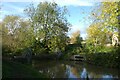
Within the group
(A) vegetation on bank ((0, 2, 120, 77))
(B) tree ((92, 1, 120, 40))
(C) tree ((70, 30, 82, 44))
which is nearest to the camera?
(B) tree ((92, 1, 120, 40))

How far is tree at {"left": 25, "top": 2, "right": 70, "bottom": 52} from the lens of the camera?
31.5 metres

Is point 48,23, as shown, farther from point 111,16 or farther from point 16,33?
point 111,16

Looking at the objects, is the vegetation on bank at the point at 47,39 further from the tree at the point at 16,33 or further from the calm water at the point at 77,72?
the calm water at the point at 77,72

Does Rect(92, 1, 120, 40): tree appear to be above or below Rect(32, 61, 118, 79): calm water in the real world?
above

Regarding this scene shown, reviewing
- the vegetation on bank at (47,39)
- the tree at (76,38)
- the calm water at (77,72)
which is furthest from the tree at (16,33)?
the tree at (76,38)

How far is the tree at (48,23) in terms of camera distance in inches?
1240

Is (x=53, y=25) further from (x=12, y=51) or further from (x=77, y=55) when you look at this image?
(x=12, y=51)

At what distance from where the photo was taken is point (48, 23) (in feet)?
105

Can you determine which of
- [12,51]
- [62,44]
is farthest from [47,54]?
[12,51]

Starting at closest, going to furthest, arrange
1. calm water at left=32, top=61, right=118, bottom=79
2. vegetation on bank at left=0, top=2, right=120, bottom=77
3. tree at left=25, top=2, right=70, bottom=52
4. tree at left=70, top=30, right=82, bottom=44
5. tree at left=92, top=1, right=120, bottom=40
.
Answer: tree at left=92, top=1, right=120, bottom=40, calm water at left=32, top=61, right=118, bottom=79, vegetation on bank at left=0, top=2, right=120, bottom=77, tree at left=25, top=2, right=70, bottom=52, tree at left=70, top=30, right=82, bottom=44

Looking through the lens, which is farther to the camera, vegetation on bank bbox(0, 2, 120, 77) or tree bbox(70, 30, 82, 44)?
tree bbox(70, 30, 82, 44)

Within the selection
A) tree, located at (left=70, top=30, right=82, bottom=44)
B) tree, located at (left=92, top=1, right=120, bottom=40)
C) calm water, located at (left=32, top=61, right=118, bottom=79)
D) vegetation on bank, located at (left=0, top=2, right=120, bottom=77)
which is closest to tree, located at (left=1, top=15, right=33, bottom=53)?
vegetation on bank, located at (left=0, top=2, right=120, bottom=77)

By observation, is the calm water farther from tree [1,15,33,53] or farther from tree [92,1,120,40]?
tree [92,1,120,40]

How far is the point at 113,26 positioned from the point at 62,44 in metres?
25.3
